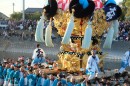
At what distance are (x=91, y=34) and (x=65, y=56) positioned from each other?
5.77 ft

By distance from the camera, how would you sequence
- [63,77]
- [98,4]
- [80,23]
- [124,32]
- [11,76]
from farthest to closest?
[124,32]
[98,4]
[80,23]
[11,76]
[63,77]

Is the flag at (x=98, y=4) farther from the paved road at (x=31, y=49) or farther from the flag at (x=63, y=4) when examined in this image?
the paved road at (x=31, y=49)

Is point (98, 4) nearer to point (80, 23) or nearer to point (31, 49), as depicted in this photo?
point (80, 23)

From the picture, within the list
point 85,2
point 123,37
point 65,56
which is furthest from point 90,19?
point 123,37

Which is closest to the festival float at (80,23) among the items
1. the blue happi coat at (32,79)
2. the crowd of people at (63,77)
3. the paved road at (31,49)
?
the crowd of people at (63,77)

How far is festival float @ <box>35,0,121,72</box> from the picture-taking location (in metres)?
15.8

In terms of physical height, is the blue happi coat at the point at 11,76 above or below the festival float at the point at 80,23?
below

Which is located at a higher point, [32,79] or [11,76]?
[11,76]

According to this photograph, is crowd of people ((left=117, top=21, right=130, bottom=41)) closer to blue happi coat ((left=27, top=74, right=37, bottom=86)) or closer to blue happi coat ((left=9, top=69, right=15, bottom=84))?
blue happi coat ((left=9, top=69, right=15, bottom=84))

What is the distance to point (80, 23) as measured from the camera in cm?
1609

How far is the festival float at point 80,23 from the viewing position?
15.8m

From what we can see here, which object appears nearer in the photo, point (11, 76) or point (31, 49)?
point (11, 76)

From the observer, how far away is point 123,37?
1050 inches

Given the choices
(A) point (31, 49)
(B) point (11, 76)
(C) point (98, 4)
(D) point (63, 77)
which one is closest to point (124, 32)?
(A) point (31, 49)
